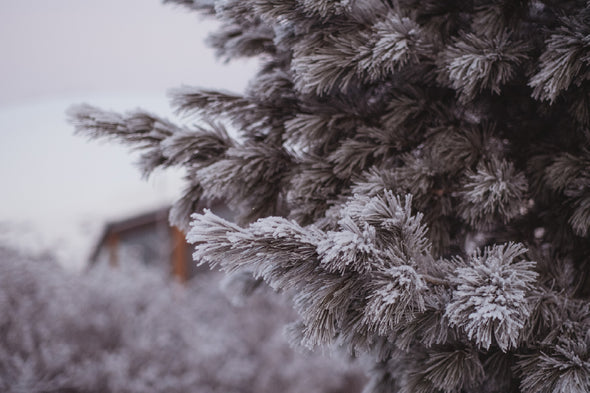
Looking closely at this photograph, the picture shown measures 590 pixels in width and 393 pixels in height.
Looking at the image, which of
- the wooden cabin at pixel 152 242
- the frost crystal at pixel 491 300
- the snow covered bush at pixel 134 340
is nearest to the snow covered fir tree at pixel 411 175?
the frost crystal at pixel 491 300

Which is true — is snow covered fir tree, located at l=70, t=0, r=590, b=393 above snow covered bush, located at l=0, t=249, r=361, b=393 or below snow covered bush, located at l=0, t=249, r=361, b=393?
above

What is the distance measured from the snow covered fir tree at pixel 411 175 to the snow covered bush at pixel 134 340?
251cm

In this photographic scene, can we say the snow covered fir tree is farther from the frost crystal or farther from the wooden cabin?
the wooden cabin

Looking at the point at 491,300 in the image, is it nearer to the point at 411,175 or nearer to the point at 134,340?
the point at 411,175

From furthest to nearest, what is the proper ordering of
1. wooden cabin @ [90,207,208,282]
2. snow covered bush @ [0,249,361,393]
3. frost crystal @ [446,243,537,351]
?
wooden cabin @ [90,207,208,282] < snow covered bush @ [0,249,361,393] < frost crystal @ [446,243,537,351]

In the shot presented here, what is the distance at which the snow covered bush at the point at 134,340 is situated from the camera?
5.14m

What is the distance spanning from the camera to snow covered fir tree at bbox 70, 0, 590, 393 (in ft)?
4.22

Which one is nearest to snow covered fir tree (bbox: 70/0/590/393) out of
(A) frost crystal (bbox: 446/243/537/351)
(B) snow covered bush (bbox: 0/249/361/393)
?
(A) frost crystal (bbox: 446/243/537/351)

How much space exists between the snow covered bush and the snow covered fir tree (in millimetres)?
2514

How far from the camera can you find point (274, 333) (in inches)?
309

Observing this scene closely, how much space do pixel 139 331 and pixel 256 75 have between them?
4.96 m

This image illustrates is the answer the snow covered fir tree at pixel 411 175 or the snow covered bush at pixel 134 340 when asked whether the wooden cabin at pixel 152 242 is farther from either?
the snow covered fir tree at pixel 411 175

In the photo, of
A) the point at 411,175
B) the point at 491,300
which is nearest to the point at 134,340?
the point at 411,175

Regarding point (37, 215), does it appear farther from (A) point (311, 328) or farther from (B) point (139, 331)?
(A) point (311, 328)
